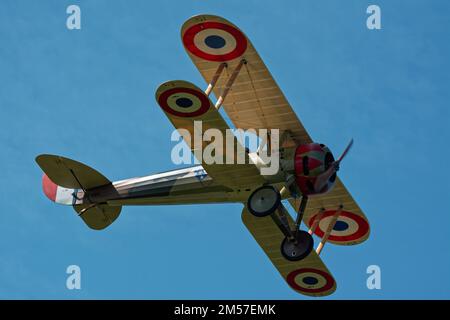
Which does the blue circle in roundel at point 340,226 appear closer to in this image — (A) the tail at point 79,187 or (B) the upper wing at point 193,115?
(B) the upper wing at point 193,115

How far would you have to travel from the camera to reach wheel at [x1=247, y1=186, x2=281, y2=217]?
19.1 m

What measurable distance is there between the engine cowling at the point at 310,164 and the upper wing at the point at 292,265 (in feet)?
4.29

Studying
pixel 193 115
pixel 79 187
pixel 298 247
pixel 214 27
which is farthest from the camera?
pixel 79 187

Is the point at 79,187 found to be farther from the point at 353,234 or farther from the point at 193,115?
the point at 353,234

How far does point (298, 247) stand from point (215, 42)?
3968 millimetres

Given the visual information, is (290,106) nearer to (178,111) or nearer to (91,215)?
(178,111)

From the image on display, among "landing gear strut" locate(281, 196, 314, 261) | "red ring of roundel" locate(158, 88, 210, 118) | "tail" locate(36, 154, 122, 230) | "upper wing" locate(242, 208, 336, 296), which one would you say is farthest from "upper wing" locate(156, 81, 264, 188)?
"tail" locate(36, 154, 122, 230)

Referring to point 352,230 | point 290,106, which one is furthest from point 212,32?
point 352,230

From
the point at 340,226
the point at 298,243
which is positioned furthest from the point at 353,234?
the point at 298,243

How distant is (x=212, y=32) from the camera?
19.2 metres

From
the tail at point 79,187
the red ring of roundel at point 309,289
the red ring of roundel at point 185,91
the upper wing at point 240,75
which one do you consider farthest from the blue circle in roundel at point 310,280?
the red ring of roundel at point 185,91

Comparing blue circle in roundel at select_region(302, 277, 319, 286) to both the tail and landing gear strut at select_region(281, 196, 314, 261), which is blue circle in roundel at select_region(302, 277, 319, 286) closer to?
landing gear strut at select_region(281, 196, 314, 261)

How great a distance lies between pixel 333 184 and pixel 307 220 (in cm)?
226

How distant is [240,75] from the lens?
1942 cm
